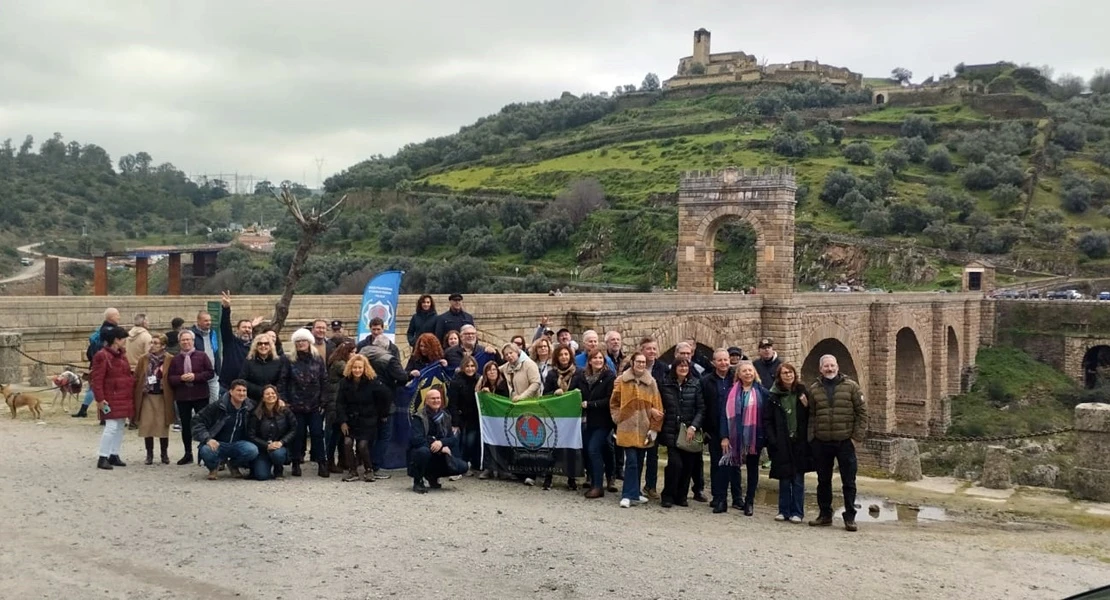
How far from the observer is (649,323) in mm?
19609

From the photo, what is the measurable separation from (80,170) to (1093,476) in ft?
303

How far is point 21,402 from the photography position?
11539 millimetres

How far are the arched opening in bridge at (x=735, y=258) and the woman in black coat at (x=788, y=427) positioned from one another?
40389mm

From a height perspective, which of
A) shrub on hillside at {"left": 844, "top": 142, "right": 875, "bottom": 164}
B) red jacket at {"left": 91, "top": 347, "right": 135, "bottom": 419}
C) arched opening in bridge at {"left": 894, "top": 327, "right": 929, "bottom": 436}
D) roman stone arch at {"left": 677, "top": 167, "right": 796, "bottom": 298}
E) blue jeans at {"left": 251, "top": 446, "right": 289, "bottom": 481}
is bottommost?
arched opening in bridge at {"left": 894, "top": 327, "right": 929, "bottom": 436}

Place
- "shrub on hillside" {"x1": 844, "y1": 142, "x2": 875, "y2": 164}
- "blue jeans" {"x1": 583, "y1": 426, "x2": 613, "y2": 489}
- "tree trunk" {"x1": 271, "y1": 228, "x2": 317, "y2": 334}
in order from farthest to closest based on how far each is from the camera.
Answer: "shrub on hillside" {"x1": 844, "y1": 142, "x2": 875, "y2": 164}, "tree trunk" {"x1": 271, "y1": 228, "x2": 317, "y2": 334}, "blue jeans" {"x1": 583, "y1": 426, "x2": 613, "y2": 489}

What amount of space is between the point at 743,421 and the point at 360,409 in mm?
3508

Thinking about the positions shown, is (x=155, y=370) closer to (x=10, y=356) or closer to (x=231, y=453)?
(x=231, y=453)

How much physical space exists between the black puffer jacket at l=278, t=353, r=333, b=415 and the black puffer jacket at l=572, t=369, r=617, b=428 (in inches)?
93.4

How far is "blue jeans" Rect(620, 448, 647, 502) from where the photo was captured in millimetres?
8781

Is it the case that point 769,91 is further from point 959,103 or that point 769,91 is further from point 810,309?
point 810,309

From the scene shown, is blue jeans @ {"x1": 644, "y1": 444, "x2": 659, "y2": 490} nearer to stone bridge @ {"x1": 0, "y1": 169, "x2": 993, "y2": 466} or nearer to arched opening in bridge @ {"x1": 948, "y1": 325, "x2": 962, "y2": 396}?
stone bridge @ {"x1": 0, "y1": 169, "x2": 993, "y2": 466}

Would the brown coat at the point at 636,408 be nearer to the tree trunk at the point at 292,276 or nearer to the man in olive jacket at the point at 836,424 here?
the man in olive jacket at the point at 836,424

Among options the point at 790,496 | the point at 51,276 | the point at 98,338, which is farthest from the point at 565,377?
the point at 51,276

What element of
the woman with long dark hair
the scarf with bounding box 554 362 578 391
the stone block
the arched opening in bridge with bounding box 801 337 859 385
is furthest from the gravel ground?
the arched opening in bridge with bounding box 801 337 859 385
